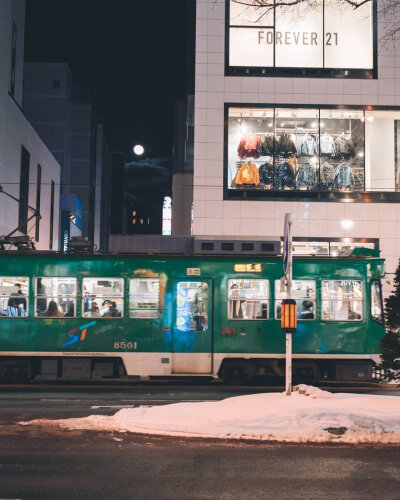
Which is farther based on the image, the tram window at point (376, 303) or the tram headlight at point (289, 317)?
the tram window at point (376, 303)

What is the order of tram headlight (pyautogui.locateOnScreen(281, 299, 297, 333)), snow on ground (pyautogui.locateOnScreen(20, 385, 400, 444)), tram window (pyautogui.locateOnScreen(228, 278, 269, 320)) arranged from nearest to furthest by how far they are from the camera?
1. snow on ground (pyautogui.locateOnScreen(20, 385, 400, 444))
2. tram headlight (pyautogui.locateOnScreen(281, 299, 297, 333))
3. tram window (pyautogui.locateOnScreen(228, 278, 269, 320))

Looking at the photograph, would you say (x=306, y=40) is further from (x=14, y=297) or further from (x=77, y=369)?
(x=77, y=369)

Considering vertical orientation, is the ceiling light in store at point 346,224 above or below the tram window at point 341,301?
above

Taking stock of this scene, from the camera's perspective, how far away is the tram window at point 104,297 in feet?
57.2

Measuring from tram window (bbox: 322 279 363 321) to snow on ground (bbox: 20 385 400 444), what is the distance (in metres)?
6.00

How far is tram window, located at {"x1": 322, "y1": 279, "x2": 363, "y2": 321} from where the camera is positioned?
A: 57.9ft

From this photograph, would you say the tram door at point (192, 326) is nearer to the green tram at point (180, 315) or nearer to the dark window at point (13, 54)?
the green tram at point (180, 315)

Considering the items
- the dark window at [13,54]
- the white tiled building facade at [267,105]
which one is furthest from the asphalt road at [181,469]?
the dark window at [13,54]

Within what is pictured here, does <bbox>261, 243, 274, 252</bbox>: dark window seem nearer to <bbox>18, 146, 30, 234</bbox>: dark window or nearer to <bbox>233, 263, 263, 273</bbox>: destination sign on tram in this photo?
<bbox>233, 263, 263, 273</bbox>: destination sign on tram

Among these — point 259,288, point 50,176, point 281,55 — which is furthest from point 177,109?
point 259,288

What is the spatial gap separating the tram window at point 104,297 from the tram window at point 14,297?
163 centimetres

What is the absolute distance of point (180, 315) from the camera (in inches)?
690

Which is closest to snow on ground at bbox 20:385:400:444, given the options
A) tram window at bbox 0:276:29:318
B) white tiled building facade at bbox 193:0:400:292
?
tram window at bbox 0:276:29:318

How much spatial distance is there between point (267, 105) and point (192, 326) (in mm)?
12864
